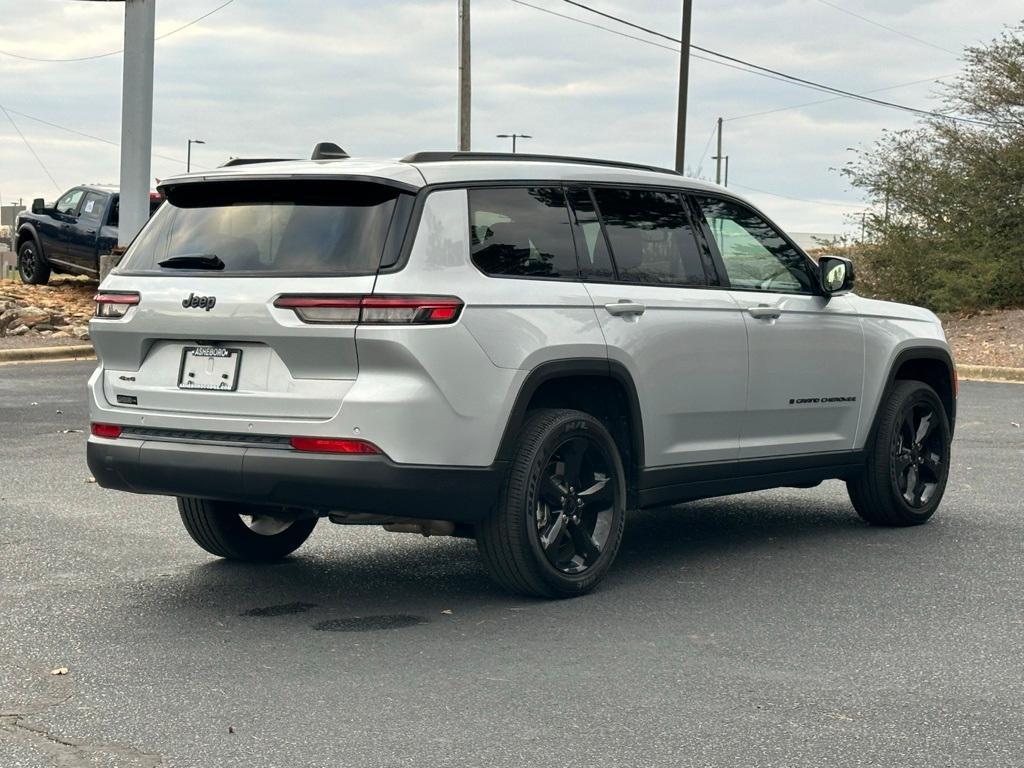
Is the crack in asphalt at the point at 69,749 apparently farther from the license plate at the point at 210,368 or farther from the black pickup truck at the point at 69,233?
the black pickup truck at the point at 69,233

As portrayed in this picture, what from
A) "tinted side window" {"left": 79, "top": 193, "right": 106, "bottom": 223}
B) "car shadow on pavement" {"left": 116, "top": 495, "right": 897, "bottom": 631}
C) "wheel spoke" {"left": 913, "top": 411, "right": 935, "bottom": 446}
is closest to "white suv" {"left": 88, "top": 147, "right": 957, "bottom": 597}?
"car shadow on pavement" {"left": 116, "top": 495, "right": 897, "bottom": 631}

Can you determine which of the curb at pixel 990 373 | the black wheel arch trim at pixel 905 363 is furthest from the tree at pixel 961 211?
the black wheel arch trim at pixel 905 363

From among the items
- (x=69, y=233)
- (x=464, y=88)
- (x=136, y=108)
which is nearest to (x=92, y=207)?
(x=69, y=233)

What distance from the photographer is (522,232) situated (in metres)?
6.52

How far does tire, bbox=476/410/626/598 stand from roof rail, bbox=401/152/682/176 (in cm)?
115

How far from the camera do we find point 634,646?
5766 millimetres

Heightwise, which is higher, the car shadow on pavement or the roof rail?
the roof rail

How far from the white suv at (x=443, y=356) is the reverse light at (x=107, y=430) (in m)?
0.01

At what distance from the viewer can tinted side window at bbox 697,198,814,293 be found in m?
7.62

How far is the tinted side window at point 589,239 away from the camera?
6746mm

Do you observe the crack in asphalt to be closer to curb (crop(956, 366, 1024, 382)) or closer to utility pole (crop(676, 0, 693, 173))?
curb (crop(956, 366, 1024, 382))

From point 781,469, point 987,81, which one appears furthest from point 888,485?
point 987,81

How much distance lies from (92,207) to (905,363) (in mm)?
19715

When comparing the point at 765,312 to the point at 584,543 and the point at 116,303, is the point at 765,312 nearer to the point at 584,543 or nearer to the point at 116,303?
the point at 584,543
